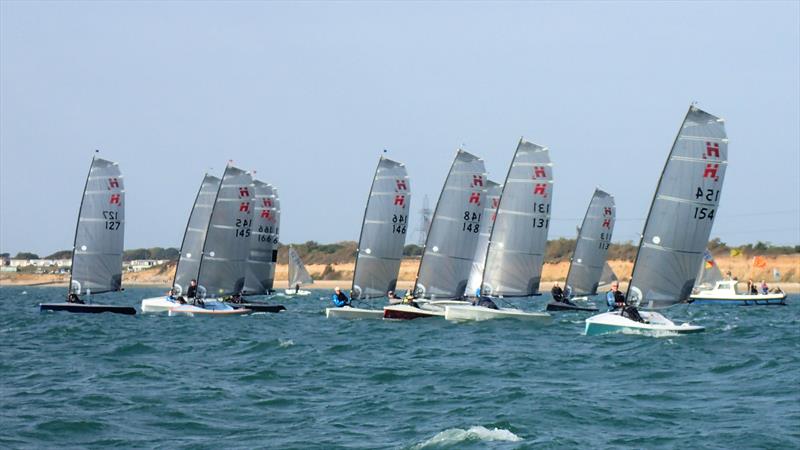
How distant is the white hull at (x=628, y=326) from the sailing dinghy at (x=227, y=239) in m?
19.2

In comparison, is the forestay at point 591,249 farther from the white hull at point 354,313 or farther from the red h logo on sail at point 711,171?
the red h logo on sail at point 711,171

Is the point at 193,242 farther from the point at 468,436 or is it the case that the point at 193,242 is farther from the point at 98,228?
the point at 468,436

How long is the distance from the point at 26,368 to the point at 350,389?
9.53 meters

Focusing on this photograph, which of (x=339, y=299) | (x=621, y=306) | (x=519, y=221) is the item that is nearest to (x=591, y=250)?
(x=519, y=221)

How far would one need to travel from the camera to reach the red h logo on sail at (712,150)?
3762cm

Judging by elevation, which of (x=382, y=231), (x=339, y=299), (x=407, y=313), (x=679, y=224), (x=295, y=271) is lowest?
(x=407, y=313)

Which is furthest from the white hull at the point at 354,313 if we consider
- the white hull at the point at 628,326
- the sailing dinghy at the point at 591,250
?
the sailing dinghy at the point at 591,250

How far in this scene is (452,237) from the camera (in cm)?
4888

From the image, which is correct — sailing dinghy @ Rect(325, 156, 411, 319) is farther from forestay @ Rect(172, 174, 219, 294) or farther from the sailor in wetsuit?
the sailor in wetsuit

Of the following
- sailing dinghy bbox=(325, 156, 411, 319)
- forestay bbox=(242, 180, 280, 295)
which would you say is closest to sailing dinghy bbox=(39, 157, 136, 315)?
forestay bbox=(242, 180, 280, 295)

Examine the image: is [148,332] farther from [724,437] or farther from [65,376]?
[724,437]

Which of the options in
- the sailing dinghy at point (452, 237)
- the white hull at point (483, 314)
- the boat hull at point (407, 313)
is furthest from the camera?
the sailing dinghy at point (452, 237)

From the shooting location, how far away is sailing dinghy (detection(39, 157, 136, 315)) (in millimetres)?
53406

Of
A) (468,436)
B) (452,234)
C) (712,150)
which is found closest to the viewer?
(468,436)
